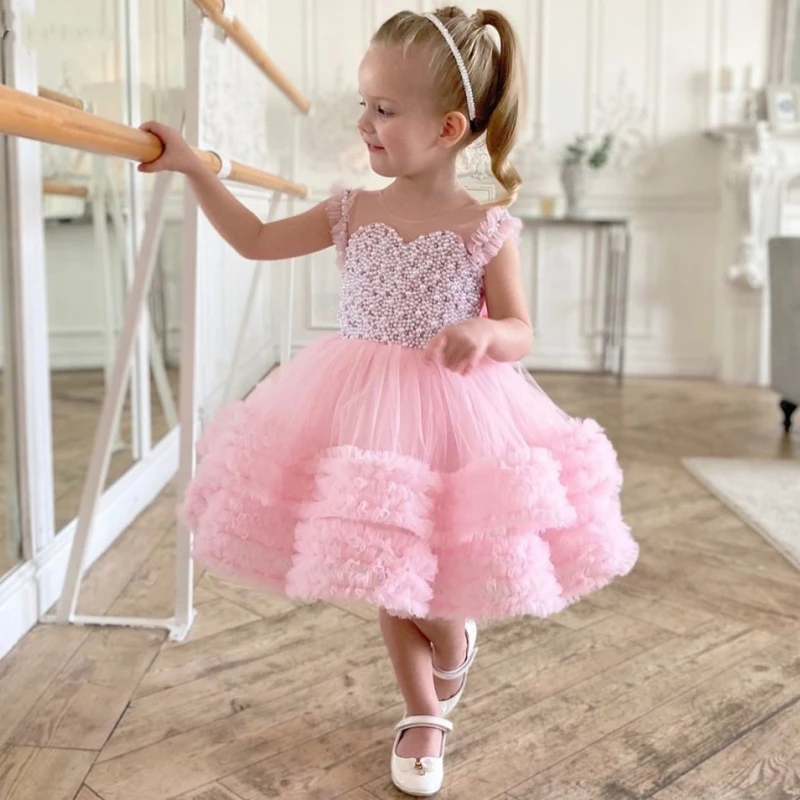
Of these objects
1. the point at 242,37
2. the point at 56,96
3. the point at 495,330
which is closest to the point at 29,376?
the point at 56,96

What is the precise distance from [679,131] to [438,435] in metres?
3.44

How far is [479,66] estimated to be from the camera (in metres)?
1.01

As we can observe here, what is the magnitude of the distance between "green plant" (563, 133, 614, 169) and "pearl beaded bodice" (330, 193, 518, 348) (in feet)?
9.79

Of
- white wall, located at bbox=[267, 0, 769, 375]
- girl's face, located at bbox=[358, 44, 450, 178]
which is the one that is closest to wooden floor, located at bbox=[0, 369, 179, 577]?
girl's face, located at bbox=[358, 44, 450, 178]

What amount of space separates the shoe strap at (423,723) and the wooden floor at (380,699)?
2.0 inches

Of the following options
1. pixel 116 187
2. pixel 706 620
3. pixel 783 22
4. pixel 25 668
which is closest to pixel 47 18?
pixel 116 187

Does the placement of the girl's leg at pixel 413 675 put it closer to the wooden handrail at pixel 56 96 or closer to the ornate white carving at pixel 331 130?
the wooden handrail at pixel 56 96

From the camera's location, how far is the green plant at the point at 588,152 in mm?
3854

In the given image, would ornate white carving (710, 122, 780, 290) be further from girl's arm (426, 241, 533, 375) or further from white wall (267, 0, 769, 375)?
girl's arm (426, 241, 533, 375)

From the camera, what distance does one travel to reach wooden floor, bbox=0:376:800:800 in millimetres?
1044

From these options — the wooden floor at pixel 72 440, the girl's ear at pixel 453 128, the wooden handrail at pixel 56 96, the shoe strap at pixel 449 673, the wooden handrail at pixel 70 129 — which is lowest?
the shoe strap at pixel 449 673

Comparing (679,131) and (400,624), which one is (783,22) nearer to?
(679,131)

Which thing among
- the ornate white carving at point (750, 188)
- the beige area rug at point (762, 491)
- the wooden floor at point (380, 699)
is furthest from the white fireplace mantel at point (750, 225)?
the wooden floor at point (380, 699)

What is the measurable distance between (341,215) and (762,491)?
1567mm
